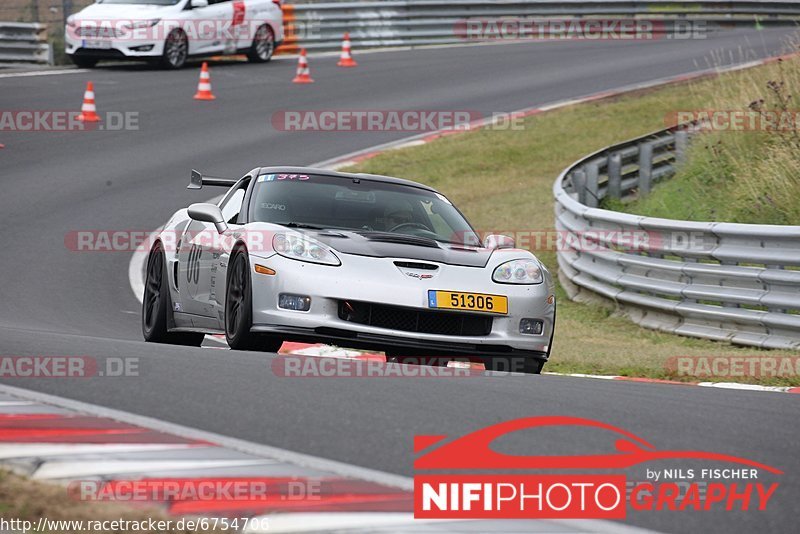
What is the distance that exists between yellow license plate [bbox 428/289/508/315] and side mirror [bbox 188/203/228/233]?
1.67 meters

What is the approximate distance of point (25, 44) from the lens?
26.9m

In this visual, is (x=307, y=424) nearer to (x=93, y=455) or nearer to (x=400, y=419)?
(x=400, y=419)

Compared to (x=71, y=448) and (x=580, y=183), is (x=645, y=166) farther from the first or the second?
(x=71, y=448)

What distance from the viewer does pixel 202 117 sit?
22.2 meters

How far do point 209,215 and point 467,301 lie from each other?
1.86 m

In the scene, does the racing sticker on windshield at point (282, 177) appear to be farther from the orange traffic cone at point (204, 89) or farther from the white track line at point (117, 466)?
the orange traffic cone at point (204, 89)

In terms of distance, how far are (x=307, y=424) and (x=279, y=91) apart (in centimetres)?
1989

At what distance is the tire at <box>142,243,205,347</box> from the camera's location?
381 inches

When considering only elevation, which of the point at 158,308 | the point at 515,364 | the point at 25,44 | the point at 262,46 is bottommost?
the point at 262,46

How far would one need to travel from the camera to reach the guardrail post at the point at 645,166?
56.7ft

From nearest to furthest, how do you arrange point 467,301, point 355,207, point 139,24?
point 467,301 < point 355,207 < point 139,24

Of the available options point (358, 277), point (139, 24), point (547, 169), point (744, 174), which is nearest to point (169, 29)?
point (139, 24)

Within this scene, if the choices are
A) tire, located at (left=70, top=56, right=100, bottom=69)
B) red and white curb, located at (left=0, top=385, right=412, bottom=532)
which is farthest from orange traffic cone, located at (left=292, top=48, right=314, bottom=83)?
red and white curb, located at (left=0, top=385, right=412, bottom=532)

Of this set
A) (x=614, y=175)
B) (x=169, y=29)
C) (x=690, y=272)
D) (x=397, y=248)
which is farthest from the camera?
(x=169, y=29)
